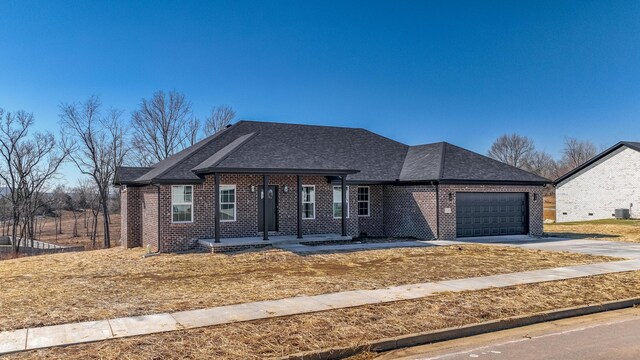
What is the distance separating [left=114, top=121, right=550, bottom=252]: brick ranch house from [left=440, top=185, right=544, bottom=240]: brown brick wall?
0.05m

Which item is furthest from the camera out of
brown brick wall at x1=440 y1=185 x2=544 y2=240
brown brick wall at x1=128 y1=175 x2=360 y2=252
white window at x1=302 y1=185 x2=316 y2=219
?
brown brick wall at x1=440 y1=185 x2=544 y2=240

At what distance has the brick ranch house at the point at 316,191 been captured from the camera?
17641 millimetres

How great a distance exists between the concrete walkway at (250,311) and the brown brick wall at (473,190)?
7925mm

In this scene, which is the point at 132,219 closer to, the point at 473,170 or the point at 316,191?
the point at 316,191

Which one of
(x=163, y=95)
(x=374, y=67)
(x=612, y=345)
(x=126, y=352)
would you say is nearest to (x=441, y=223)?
(x=374, y=67)

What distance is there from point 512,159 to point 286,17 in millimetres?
70538

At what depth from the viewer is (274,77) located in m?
28.3

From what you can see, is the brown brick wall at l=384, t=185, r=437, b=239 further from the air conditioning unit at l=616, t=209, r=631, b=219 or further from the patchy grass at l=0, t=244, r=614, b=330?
the air conditioning unit at l=616, t=209, r=631, b=219

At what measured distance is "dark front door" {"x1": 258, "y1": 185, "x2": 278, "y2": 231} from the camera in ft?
62.0

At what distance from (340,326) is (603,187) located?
3591 cm

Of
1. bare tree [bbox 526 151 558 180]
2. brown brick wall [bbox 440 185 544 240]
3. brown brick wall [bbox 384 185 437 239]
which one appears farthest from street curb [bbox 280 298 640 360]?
bare tree [bbox 526 151 558 180]

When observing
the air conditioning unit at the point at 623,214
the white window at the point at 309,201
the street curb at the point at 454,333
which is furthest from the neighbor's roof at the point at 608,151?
the street curb at the point at 454,333

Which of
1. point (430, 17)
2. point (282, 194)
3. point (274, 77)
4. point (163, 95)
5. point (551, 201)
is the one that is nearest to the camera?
point (282, 194)

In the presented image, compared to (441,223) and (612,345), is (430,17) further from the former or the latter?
(612,345)
